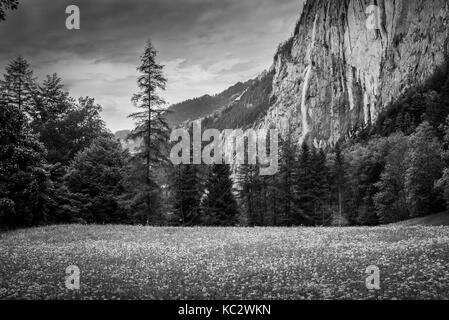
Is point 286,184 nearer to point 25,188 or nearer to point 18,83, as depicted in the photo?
point 25,188

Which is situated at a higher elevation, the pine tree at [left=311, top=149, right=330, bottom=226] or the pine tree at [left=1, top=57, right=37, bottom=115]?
the pine tree at [left=1, top=57, right=37, bottom=115]

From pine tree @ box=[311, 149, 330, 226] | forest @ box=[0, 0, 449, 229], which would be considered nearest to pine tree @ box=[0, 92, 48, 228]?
forest @ box=[0, 0, 449, 229]

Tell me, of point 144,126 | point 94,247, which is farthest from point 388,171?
point 94,247

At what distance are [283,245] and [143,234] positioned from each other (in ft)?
37.1

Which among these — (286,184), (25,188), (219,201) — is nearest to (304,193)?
(286,184)

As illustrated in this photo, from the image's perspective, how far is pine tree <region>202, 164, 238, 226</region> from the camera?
5575cm

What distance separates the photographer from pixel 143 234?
27.1 m

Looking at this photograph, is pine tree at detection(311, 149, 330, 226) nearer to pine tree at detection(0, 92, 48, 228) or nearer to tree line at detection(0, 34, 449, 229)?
tree line at detection(0, 34, 449, 229)

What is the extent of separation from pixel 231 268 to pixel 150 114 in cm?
2744

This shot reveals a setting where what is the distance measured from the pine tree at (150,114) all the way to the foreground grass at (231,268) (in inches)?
657

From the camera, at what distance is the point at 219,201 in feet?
185

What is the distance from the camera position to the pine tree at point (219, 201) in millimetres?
55750

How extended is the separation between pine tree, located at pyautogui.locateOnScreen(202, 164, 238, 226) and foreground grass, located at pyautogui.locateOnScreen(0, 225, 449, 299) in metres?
32.8

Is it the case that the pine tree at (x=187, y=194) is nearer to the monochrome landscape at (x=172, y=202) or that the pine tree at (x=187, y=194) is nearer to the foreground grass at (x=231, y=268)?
the monochrome landscape at (x=172, y=202)
